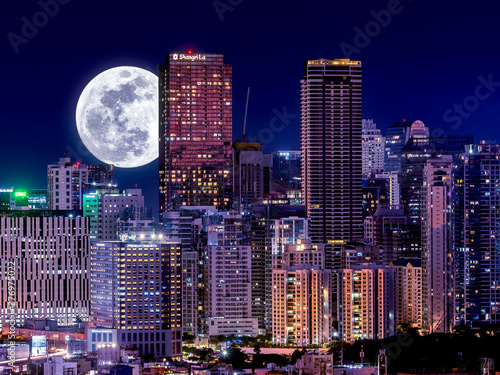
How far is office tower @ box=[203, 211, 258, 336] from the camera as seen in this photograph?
34.4 metres

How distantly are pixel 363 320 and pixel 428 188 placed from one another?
4927 millimetres

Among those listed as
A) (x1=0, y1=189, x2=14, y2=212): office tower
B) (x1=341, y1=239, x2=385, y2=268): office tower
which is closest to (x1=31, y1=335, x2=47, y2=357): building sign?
(x1=341, y1=239, x2=385, y2=268): office tower

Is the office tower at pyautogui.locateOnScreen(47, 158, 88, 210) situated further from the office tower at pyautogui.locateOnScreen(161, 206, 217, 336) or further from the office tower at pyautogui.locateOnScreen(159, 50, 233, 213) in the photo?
the office tower at pyautogui.locateOnScreen(161, 206, 217, 336)

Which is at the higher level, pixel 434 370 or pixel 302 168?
pixel 302 168

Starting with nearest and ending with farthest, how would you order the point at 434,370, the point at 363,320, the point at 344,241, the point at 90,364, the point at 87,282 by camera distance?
1. the point at 434,370
2. the point at 90,364
3. the point at 363,320
4. the point at 87,282
5. the point at 344,241

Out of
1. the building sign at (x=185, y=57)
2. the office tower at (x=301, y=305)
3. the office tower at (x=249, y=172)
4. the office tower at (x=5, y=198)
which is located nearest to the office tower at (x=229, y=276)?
the office tower at (x=301, y=305)

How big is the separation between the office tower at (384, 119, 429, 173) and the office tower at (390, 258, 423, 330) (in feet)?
40.4

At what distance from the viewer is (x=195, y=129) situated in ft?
148

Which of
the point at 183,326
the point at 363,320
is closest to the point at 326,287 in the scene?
the point at 363,320

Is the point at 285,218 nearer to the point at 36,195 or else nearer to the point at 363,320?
the point at 363,320

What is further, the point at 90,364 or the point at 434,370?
the point at 90,364

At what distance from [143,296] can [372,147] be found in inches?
760

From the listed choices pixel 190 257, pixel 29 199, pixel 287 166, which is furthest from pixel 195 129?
pixel 190 257

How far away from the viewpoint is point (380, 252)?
37.7 meters
